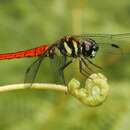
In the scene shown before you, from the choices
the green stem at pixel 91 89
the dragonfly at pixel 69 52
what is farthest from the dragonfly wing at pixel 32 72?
the green stem at pixel 91 89

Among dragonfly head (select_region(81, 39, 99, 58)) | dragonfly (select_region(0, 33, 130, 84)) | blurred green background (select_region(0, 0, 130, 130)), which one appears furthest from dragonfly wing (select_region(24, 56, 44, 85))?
dragonfly head (select_region(81, 39, 99, 58))

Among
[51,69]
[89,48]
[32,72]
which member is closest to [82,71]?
[89,48]

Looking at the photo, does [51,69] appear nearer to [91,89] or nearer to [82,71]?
[82,71]

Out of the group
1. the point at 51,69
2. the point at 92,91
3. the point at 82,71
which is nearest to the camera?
the point at 92,91

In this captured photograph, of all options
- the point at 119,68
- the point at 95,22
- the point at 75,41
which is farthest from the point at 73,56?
the point at 95,22

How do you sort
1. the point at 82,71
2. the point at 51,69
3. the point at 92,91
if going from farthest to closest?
1. the point at 51,69
2. the point at 82,71
3. the point at 92,91

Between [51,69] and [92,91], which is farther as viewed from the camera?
[51,69]

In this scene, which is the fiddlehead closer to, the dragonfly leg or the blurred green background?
the blurred green background
